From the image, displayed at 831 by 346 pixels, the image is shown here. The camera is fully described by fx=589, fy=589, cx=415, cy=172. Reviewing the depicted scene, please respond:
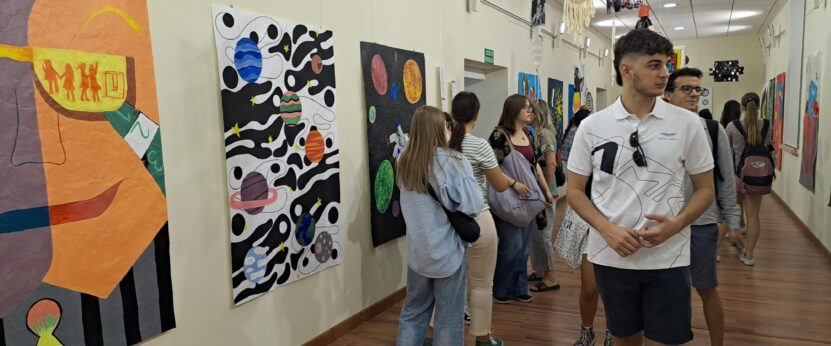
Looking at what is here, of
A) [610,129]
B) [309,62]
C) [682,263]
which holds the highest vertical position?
[309,62]

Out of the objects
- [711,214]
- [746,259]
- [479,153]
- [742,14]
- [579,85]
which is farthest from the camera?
[742,14]

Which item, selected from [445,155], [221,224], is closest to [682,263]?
[445,155]

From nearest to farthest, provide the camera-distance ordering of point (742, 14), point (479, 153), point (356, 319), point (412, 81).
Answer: point (479, 153) < point (356, 319) < point (412, 81) < point (742, 14)

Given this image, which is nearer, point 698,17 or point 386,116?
point 386,116

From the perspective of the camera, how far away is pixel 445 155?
9.32ft

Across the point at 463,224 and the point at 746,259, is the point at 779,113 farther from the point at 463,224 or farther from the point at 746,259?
the point at 463,224

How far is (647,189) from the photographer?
1840 millimetres

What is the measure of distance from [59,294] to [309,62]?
5.70 ft

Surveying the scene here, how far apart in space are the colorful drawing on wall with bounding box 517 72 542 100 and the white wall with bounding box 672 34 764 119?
902 centimetres

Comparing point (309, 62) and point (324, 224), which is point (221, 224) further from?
point (309, 62)

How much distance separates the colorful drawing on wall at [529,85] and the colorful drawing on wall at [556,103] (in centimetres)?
59

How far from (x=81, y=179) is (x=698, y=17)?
11.9 m

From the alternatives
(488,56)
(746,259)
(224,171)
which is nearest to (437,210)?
(224,171)

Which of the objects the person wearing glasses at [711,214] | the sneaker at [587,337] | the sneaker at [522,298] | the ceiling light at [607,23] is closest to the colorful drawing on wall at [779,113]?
the ceiling light at [607,23]
